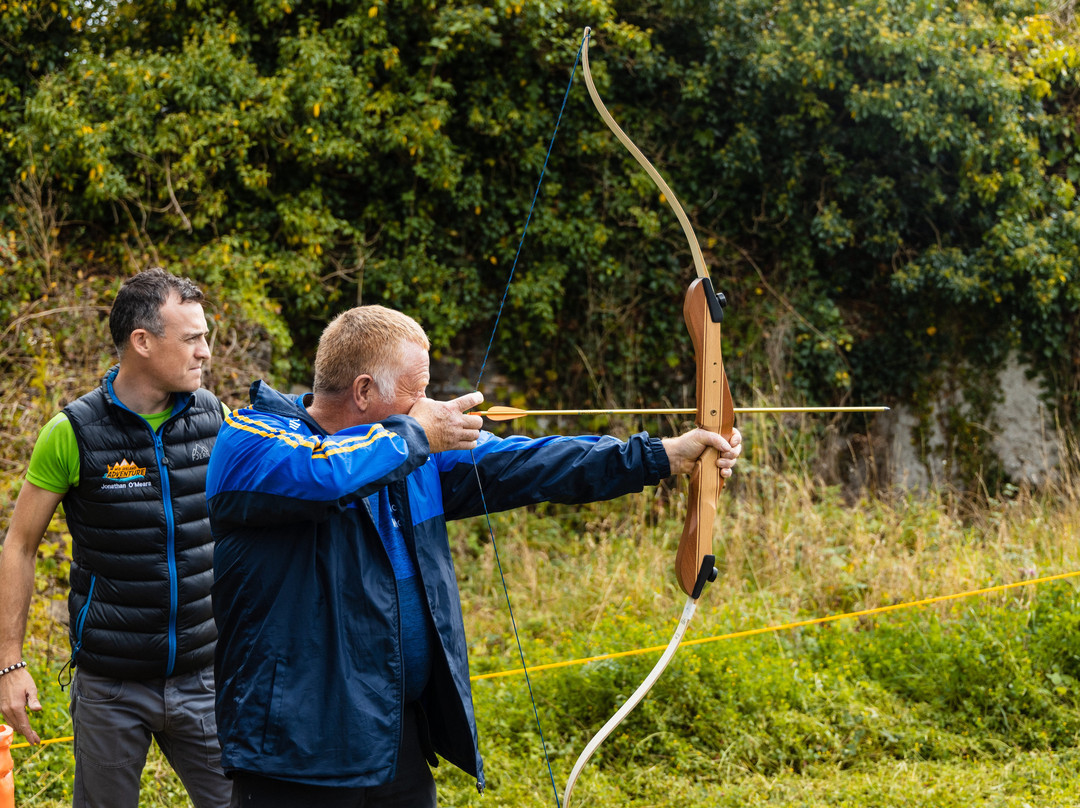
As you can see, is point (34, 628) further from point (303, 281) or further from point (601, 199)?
point (601, 199)

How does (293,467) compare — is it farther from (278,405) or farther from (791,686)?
(791,686)

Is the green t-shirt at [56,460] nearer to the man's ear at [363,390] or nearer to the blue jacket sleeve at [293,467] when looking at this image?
the blue jacket sleeve at [293,467]

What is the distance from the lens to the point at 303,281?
5.93m

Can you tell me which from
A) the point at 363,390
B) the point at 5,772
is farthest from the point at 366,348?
the point at 5,772

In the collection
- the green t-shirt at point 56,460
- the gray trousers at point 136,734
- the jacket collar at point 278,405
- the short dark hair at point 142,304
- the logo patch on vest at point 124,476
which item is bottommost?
the gray trousers at point 136,734

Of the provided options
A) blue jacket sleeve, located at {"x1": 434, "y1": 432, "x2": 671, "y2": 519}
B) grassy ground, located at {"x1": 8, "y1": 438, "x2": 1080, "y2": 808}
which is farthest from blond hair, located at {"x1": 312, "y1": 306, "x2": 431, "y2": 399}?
Answer: grassy ground, located at {"x1": 8, "y1": 438, "x2": 1080, "y2": 808}

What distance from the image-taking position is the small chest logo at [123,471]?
2.01m

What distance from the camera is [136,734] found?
6.65 feet

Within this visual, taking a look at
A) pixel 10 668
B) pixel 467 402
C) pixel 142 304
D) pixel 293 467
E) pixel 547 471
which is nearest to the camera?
pixel 293 467

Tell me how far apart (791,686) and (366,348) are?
8.01 feet

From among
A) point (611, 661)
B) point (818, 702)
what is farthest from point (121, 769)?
point (818, 702)

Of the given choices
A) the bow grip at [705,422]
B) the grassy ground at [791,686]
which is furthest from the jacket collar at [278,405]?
the grassy ground at [791,686]

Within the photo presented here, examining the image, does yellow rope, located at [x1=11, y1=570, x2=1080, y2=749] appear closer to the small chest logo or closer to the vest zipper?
the vest zipper

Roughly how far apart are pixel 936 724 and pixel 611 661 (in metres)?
1.21
